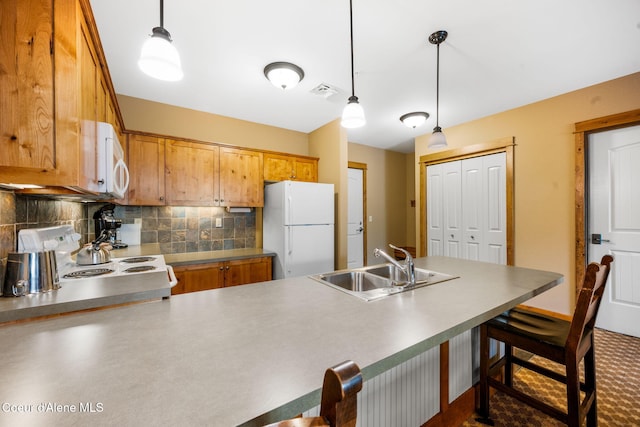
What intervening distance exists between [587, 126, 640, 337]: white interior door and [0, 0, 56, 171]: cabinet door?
14.3ft

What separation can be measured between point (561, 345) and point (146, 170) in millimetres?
3587

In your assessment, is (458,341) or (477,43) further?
(477,43)

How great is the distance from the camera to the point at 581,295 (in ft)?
3.82

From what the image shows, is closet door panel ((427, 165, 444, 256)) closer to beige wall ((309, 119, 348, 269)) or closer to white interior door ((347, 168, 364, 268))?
white interior door ((347, 168, 364, 268))

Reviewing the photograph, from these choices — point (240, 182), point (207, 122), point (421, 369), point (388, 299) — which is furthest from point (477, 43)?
point (207, 122)

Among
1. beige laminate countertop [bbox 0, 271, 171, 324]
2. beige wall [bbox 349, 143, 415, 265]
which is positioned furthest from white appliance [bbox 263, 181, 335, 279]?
beige wall [bbox 349, 143, 415, 265]

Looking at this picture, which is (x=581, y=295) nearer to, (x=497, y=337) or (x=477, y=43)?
(x=497, y=337)

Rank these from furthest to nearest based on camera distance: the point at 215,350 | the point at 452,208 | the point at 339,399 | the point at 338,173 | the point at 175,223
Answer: the point at 452,208, the point at 338,173, the point at 175,223, the point at 215,350, the point at 339,399

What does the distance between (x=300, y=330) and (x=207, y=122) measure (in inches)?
125

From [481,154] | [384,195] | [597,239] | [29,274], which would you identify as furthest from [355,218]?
[29,274]

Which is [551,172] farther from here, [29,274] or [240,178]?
[29,274]

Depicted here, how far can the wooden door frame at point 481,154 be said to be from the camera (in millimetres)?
3346

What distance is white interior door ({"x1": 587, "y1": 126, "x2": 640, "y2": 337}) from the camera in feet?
8.42

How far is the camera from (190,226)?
3301 mm
